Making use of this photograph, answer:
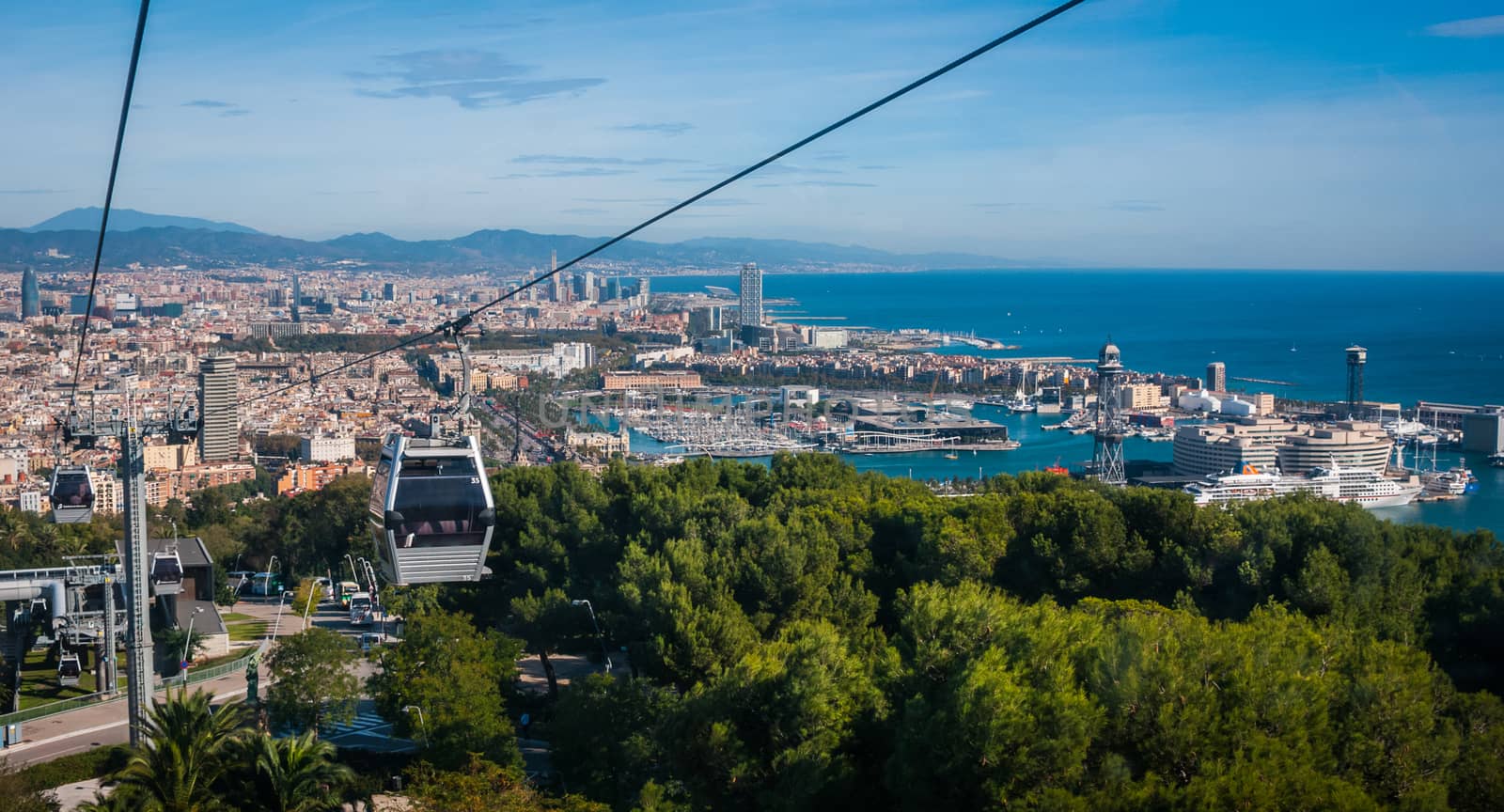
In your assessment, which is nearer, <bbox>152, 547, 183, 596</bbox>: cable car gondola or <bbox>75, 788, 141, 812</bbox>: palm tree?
<bbox>75, 788, 141, 812</bbox>: palm tree

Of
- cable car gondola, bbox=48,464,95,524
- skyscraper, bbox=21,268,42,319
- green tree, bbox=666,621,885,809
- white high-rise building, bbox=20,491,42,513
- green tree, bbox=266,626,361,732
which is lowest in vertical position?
white high-rise building, bbox=20,491,42,513

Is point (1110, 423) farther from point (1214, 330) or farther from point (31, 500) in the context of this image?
point (1214, 330)

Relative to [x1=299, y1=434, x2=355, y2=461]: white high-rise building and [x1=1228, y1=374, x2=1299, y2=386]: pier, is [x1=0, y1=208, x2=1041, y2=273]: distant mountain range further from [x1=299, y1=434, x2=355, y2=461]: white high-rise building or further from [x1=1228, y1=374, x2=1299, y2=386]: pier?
[x1=1228, y1=374, x2=1299, y2=386]: pier

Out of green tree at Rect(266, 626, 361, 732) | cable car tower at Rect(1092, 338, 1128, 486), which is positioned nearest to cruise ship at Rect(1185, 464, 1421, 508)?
cable car tower at Rect(1092, 338, 1128, 486)

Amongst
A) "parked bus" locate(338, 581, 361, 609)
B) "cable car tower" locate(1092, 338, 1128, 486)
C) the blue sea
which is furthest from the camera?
the blue sea

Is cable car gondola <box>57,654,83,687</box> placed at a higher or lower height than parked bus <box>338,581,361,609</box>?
higher

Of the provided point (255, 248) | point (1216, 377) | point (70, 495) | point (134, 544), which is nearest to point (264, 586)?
point (70, 495)

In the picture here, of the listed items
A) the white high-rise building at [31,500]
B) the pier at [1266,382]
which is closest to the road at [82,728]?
the white high-rise building at [31,500]

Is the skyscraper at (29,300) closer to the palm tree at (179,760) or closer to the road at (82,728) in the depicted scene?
the road at (82,728)
